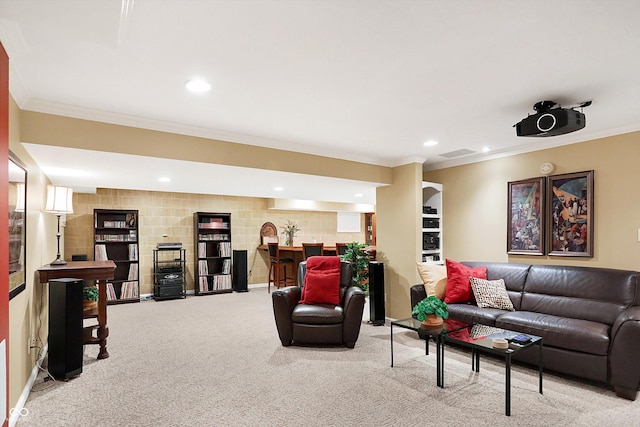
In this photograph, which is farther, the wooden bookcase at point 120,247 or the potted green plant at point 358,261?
the wooden bookcase at point 120,247

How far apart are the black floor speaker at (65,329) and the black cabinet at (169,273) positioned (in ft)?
12.0

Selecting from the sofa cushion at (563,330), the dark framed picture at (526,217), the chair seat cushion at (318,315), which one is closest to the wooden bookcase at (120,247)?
the chair seat cushion at (318,315)

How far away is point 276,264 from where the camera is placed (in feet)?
26.0

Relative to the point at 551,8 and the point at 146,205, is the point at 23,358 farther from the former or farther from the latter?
the point at 146,205

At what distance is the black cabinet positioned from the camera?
6.88 meters

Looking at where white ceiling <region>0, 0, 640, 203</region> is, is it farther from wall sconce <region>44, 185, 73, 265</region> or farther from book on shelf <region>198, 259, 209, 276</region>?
book on shelf <region>198, 259, 209, 276</region>

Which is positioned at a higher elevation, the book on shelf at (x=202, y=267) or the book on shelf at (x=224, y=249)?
the book on shelf at (x=224, y=249)

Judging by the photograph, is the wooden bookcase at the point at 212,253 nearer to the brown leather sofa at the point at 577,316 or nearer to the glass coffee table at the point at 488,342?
the brown leather sofa at the point at 577,316

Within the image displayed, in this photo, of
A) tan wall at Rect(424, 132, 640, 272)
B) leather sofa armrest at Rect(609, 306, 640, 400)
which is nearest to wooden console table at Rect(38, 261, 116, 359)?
tan wall at Rect(424, 132, 640, 272)

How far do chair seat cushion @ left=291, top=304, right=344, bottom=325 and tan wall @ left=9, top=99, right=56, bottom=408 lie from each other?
2.33 meters

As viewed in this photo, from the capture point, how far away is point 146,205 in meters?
7.23

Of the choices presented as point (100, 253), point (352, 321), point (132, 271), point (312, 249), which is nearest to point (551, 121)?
point (352, 321)

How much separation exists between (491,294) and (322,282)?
6.11ft

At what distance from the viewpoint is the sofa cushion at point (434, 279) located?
4227 mm
